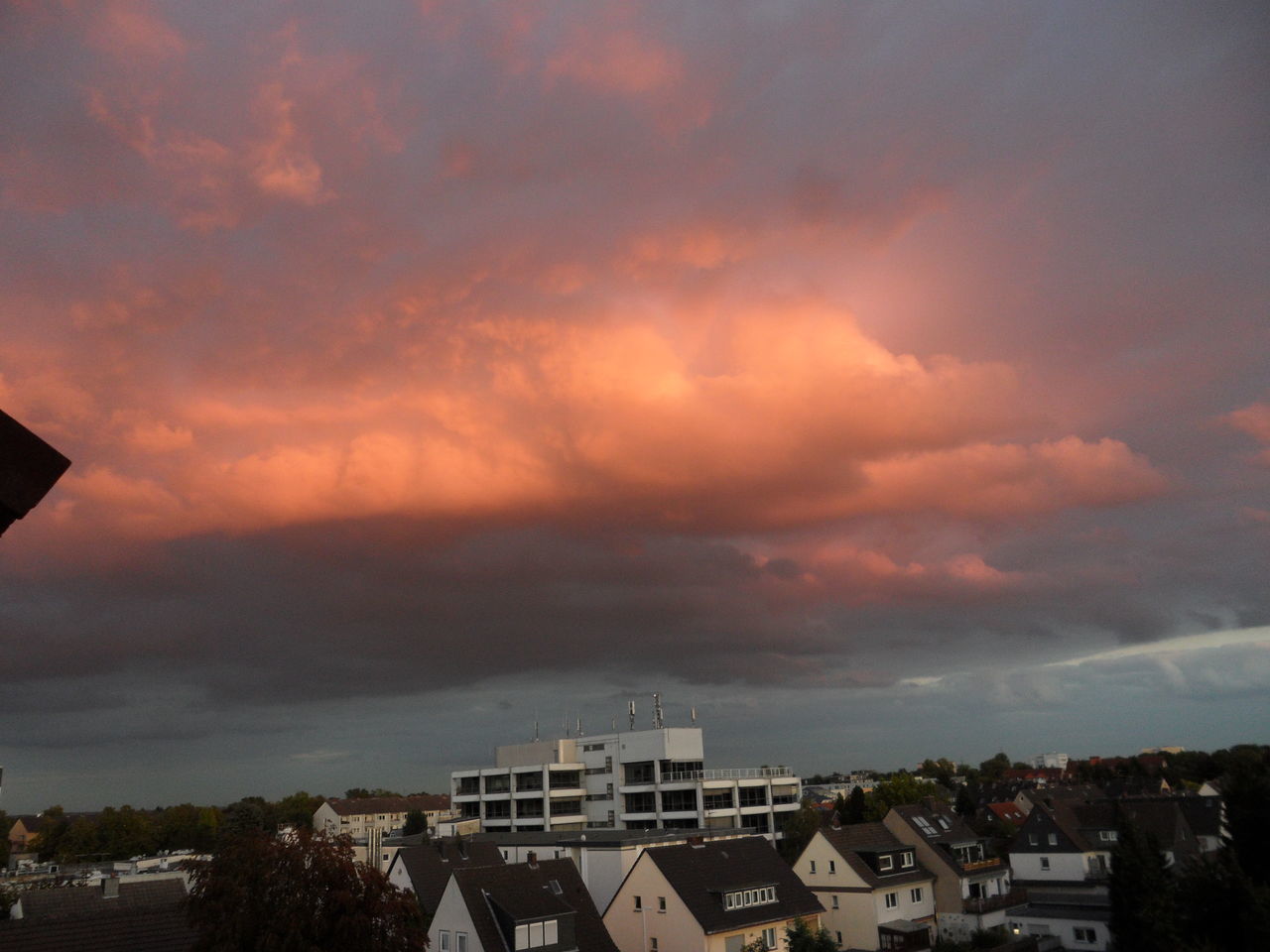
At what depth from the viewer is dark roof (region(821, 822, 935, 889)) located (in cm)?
5866

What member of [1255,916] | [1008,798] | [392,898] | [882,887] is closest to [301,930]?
[392,898]

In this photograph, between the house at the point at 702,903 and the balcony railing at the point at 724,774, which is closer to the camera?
the house at the point at 702,903

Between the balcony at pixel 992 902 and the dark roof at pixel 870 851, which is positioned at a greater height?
the dark roof at pixel 870 851

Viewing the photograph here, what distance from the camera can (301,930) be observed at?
25.9 metres

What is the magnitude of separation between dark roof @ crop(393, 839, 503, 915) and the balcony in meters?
32.7

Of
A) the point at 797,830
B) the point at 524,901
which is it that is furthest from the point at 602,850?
the point at 797,830

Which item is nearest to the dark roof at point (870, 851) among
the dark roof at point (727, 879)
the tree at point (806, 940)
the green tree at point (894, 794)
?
the dark roof at point (727, 879)

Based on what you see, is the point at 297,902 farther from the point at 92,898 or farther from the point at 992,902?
the point at 992,902

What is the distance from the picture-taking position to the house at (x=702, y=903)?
149 feet

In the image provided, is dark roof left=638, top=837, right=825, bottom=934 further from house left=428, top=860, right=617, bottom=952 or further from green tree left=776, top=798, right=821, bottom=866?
green tree left=776, top=798, right=821, bottom=866

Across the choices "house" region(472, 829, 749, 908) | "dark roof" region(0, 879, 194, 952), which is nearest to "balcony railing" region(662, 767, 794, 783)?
"house" region(472, 829, 749, 908)

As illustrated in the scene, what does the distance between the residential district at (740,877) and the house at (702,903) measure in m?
0.10

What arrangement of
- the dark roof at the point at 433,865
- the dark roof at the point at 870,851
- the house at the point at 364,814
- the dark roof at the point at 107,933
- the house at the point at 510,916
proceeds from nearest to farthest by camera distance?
the dark roof at the point at 107,933 < the house at the point at 510,916 < the dark roof at the point at 433,865 < the dark roof at the point at 870,851 < the house at the point at 364,814

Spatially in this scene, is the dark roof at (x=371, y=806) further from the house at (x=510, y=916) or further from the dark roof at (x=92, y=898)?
the house at (x=510, y=916)
